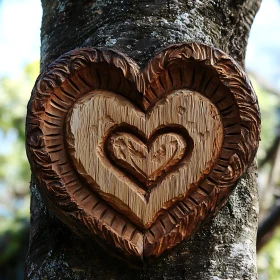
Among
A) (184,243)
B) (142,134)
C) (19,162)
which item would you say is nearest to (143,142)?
(142,134)

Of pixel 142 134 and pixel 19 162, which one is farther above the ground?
pixel 19 162

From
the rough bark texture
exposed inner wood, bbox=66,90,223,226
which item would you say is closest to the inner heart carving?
exposed inner wood, bbox=66,90,223,226

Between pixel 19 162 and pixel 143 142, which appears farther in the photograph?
pixel 19 162

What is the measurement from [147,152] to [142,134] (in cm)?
3

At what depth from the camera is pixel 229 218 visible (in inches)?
35.5

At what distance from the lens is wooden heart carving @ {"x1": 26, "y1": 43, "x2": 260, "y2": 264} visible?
840 mm

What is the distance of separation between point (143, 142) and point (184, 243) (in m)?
0.16

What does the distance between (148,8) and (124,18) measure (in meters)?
0.04

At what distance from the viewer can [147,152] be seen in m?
0.86

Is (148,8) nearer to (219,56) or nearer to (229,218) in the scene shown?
(219,56)

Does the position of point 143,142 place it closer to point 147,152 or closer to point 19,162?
point 147,152

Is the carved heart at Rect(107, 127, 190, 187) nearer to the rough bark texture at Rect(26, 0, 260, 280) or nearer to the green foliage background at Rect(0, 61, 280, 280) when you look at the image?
the rough bark texture at Rect(26, 0, 260, 280)

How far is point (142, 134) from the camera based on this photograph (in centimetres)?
86

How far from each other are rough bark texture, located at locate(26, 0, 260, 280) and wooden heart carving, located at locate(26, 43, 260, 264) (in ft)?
0.17
